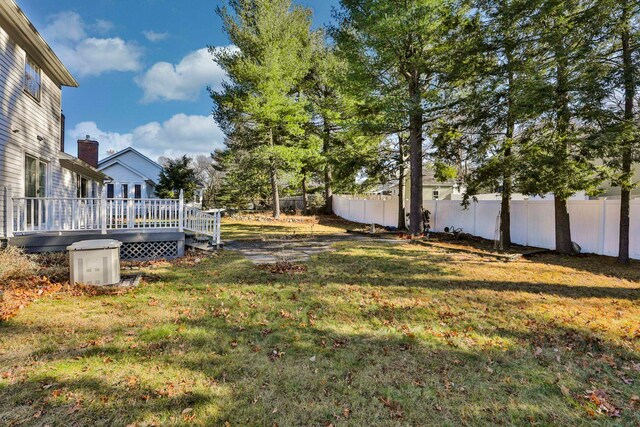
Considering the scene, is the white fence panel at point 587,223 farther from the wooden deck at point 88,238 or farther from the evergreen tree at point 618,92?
the wooden deck at point 88,238

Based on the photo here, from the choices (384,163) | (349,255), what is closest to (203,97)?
(384,163)

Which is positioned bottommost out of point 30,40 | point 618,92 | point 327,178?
point 327,178

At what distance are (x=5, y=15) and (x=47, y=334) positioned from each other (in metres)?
8.00

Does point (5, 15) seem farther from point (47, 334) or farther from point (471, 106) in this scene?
point (471, 106)

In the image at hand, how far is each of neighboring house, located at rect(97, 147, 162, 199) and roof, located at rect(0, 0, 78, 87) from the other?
1709cm

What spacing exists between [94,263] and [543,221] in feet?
42.6

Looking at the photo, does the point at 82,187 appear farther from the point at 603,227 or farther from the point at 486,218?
the point at 603,227

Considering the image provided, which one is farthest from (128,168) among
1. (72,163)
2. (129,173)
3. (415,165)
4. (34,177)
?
(415,165)

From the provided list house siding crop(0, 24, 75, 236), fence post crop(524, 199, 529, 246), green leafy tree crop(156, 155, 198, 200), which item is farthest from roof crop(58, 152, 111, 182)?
fence post crop(524, 199, 529, 246)

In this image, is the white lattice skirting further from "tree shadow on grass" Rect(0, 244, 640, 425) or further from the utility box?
"tree shadow on grass" Rect(0, 244, 640, 425)

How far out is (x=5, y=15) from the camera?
7367 millimetres

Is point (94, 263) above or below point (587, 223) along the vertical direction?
below

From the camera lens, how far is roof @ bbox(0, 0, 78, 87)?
24.1 feet

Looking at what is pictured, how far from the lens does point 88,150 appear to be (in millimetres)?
22469
